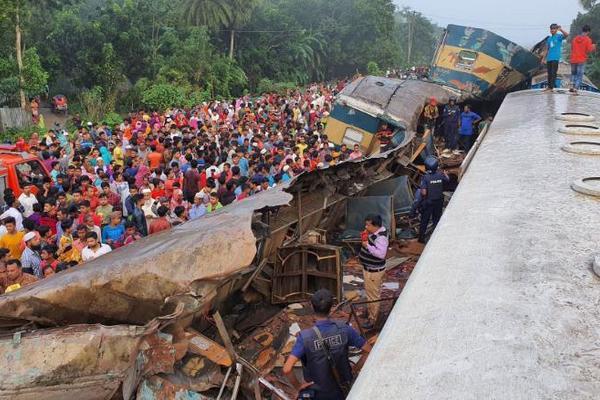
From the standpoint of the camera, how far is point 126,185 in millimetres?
9359

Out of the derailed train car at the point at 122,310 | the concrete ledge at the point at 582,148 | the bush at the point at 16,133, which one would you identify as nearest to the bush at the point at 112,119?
the bush at the point at 16,133

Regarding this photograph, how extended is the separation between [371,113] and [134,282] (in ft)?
36.2

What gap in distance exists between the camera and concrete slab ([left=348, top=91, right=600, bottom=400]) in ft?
7.56

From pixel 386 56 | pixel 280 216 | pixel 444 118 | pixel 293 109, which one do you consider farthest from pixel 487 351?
pixel 386 56

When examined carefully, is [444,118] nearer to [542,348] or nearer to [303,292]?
[303,292]

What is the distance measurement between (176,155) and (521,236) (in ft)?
27.6

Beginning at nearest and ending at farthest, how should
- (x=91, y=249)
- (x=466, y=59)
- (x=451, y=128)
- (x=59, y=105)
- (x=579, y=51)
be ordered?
(x=91, y=249), (x=579, y=51), (x=451, y=128), (x=466, y=59), (x=59, y=105)

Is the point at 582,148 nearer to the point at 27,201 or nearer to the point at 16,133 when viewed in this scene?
the point at 27,201

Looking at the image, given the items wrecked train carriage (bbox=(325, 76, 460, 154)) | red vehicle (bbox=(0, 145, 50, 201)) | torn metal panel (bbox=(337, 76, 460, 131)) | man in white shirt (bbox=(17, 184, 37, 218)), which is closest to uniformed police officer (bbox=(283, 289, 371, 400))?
man in white shirt (bbox=(17, 184, 37, 218))

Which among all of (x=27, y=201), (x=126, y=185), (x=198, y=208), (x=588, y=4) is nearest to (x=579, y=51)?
(x=198, y=208)

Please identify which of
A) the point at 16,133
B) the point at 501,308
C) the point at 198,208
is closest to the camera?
the point at 501,308

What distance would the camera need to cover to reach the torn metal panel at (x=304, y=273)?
6891 millimetres

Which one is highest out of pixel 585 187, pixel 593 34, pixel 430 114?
pixel 593 34

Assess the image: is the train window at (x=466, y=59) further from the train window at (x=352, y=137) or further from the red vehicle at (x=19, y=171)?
the red vehicle at (x=19, y=171)
